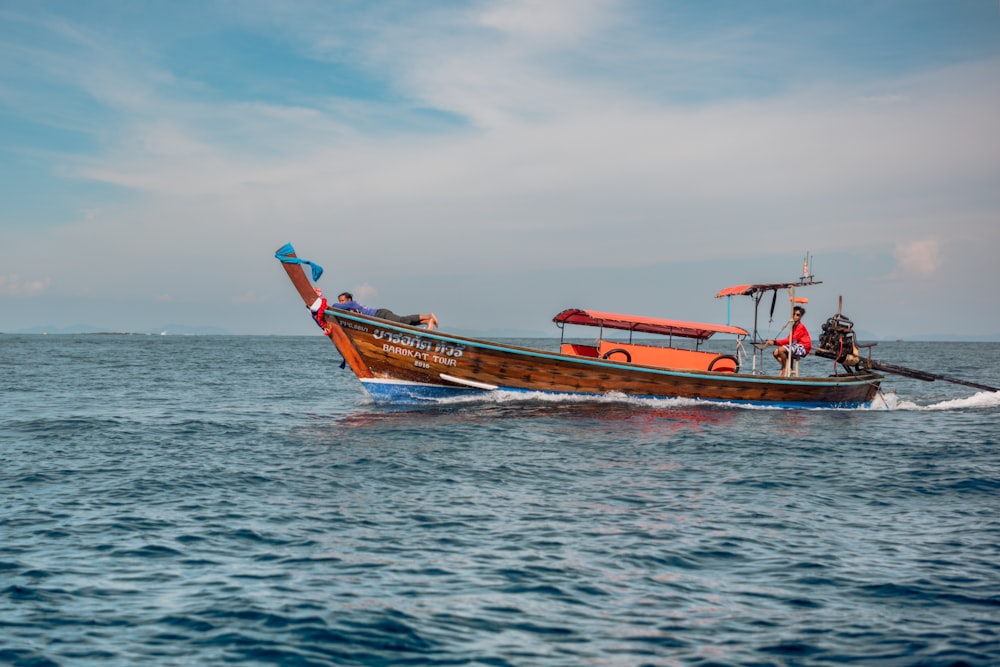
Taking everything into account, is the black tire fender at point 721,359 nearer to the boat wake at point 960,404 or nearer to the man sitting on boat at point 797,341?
the man sitting on boat at point 797,341

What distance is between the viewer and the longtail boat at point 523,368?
20.0 m

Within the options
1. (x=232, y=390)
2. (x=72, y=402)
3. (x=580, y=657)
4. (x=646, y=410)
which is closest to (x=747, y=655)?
(x=580, y=657)

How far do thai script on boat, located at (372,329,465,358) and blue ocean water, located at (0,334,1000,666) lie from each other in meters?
3.52

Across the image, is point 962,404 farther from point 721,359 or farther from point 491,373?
point 491,373

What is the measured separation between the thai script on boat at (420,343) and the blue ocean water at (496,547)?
3523mm

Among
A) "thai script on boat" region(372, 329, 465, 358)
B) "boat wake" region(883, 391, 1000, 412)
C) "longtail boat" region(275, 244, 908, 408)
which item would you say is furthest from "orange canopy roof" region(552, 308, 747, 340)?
"boat wake" region(883, 391, 1000, 412)

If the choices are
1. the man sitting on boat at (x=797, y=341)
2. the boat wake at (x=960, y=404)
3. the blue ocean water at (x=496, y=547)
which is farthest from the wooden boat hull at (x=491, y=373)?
the boat wake at (x=960, y=404)

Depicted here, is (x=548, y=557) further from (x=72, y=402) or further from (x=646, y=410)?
(x=72, y=402)

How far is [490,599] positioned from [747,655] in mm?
2212

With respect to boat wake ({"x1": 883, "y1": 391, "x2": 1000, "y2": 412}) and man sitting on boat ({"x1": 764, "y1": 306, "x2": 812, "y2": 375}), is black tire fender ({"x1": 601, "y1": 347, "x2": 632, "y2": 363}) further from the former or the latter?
boat wake ({"x1": 883, "y1": 391, "x2": 1000, "y2": 412})

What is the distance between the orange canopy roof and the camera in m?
21.7

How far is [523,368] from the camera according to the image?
20328 millimetres

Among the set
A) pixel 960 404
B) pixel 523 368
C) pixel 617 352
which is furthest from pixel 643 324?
pixel 960 404

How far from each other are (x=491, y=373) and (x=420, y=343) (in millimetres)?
2070
